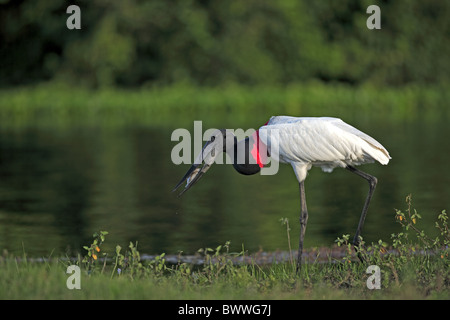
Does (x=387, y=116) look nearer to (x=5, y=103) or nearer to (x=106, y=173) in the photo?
(x=5, y=103)

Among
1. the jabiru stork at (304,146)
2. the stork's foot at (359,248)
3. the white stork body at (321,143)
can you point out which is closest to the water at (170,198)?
the jabiru stork at (304,146)

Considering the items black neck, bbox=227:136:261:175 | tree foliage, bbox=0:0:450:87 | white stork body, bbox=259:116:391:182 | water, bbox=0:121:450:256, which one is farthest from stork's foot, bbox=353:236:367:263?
tree foliage, bbox=0:0:450:87

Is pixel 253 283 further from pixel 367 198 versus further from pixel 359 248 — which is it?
pixel 367 198

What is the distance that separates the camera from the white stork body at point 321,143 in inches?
302

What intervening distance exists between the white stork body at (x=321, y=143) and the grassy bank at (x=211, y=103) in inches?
760

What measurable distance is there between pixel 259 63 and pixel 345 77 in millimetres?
4055

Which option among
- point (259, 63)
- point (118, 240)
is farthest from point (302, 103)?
point (118, 240)

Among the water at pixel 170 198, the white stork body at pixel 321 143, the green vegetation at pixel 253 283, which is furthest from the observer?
the water at pixel 170 198

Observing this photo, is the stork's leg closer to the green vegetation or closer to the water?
the green vegetation

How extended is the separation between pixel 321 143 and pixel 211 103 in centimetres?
2192

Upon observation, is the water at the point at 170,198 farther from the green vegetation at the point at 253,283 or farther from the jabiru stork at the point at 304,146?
the green vegetation at the point at 253,283

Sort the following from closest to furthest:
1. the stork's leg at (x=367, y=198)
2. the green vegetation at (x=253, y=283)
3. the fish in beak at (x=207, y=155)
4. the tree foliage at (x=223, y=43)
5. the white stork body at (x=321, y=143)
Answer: the green vegetation at (x=253, y=283), the white stork body at (x=321, y=143), the stork's leg at (x=367, y=198), the fish in beak at (x=207, y=155), the tree foliage at (x=223, y=43)

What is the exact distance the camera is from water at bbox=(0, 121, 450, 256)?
1028cm

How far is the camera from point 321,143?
777 cm
